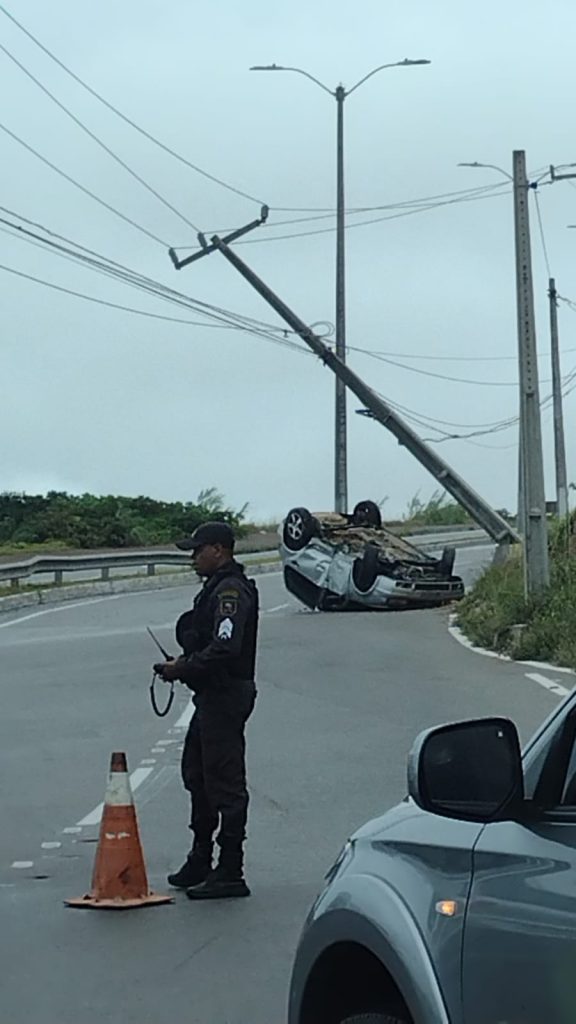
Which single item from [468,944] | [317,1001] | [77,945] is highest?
[468,944]

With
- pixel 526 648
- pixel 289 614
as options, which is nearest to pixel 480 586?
pixel 289 614

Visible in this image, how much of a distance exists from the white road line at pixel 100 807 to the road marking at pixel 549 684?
5.48m

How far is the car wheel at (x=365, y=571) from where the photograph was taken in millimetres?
30172

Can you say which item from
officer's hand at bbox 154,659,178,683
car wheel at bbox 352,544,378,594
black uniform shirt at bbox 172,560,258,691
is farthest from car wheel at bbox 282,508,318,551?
officer's hand at bbox 154,659,178,683

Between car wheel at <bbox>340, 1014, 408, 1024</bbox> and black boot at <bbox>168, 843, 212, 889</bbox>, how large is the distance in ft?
16.5

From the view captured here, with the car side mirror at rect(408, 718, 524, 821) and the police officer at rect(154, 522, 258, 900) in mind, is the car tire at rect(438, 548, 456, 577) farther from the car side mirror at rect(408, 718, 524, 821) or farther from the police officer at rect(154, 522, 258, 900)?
the car side mirror at rect(408, 718, 524, 821)

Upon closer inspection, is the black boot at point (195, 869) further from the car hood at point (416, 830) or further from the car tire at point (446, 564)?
the car tire at point (446, 564)

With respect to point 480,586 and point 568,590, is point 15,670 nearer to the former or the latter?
point 568,590

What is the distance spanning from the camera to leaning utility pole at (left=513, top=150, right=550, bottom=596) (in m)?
24.6

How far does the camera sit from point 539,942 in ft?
11.1

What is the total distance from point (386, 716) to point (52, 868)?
21.2 feet

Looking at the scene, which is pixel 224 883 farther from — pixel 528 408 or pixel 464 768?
pixel 528 408

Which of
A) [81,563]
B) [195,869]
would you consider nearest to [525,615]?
[195,869]

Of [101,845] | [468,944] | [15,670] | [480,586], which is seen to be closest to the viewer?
[468,944]
